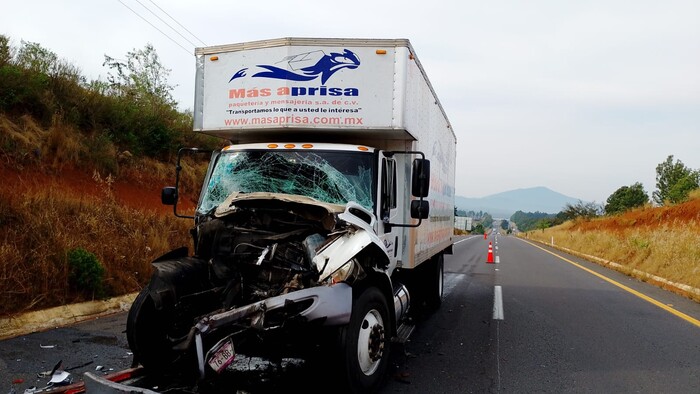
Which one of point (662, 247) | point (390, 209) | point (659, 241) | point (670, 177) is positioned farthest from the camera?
point (670, 177)

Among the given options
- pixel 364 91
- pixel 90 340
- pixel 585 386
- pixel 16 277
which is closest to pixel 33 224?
pixel 16 277

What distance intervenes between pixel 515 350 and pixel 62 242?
6.53 metres

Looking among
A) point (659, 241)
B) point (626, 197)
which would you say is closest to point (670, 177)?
point (626, 197)

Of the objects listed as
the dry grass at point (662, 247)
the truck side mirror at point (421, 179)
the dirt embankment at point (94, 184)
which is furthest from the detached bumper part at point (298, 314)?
the dry grass at point (662, 247)

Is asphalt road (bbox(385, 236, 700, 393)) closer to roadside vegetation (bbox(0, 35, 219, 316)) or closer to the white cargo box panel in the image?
the white cargo box panel

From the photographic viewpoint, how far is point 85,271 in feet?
24.4

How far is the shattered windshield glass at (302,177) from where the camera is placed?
17.5ft

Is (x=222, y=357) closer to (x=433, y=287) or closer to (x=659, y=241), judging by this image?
(x=433, y=287)

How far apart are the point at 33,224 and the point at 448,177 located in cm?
752

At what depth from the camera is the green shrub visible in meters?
7.38

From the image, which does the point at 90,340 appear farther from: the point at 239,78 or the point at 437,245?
the point at 437,245

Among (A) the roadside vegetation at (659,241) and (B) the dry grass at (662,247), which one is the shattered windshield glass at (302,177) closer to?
(A) the roadside vegetation at (659,241)

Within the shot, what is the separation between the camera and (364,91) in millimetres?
5770

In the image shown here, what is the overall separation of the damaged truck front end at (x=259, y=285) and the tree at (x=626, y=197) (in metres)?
76.0
